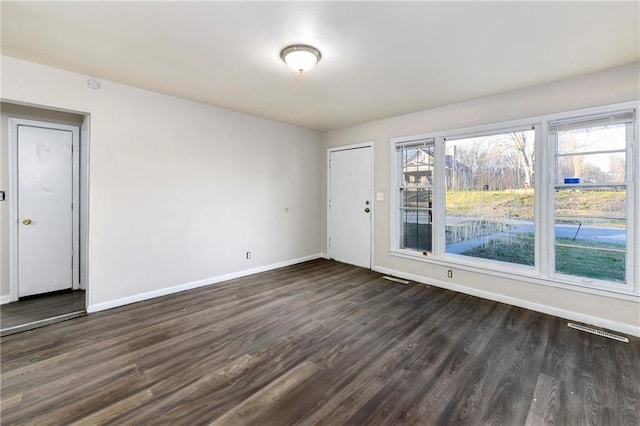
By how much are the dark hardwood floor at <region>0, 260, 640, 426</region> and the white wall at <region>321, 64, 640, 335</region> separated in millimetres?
216

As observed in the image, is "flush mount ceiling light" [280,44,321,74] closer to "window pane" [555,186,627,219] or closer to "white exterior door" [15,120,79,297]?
"window pane" [555,186,627,219]

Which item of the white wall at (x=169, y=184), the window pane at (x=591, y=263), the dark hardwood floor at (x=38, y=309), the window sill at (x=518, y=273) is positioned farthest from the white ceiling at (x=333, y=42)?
the dark hardwood floor at (x=38, y=309)

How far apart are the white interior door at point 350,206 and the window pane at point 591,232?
2560 millimetres

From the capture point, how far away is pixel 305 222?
539cm

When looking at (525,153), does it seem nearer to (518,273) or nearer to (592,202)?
(592,202)

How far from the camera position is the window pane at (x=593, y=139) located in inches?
109

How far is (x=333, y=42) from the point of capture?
227 cm

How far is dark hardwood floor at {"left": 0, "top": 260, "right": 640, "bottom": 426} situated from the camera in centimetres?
170

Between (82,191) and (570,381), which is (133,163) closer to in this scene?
(82,191)

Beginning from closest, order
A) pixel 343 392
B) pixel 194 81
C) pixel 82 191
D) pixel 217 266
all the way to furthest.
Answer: pixel 343 392 → pixel 194 81 → pixel 82 191 → pixel 217 266

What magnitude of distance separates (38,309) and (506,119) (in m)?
5.98

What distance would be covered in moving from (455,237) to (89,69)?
4.84 metres

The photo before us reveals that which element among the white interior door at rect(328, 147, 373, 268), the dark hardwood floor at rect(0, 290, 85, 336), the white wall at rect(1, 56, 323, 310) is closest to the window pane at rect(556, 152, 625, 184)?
the white interior door at rect(328, 147, 373, 268)

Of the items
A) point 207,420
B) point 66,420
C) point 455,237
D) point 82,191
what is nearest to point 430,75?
point 455,237
